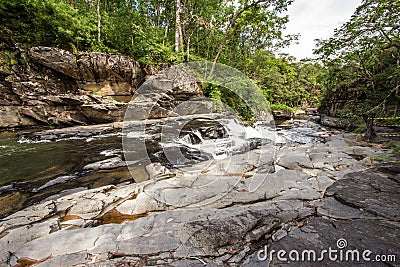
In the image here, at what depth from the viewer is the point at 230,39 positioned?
63.8 ft

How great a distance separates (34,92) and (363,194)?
47.9ft

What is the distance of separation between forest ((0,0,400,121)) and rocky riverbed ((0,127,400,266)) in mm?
4399

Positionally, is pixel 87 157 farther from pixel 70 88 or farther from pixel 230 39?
pixel 230 39

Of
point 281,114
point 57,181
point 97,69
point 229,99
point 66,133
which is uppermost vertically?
point 97,69

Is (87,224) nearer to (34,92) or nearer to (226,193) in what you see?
(226,193)

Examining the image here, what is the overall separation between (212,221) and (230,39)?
2092 cm

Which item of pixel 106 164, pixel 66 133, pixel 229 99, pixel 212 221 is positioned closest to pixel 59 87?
pixel 66 133

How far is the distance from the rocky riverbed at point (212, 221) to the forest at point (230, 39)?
4399mm

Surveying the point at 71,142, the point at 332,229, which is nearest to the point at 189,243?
the point at 332,229

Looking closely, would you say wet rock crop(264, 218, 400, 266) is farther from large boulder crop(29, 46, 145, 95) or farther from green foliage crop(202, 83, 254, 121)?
large boulder crop(29, 46, 145, 95)

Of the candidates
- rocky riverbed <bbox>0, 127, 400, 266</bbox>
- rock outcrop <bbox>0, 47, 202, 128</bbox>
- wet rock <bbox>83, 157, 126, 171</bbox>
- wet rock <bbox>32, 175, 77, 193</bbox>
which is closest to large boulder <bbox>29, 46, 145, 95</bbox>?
rock outcrop <bbox>0, 47, 202, 128</bbox>

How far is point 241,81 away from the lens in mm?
16531

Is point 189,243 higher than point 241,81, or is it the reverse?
point 241,81

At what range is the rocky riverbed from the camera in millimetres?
1720
